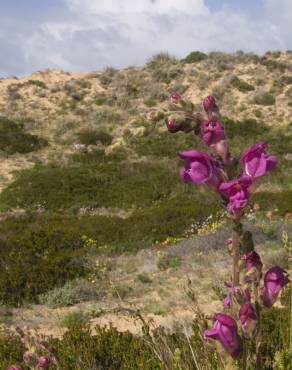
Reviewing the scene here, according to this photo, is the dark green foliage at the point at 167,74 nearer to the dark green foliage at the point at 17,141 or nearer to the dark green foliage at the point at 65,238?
the dark green foliage at the point at 17,141

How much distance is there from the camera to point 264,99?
26188 millimetres

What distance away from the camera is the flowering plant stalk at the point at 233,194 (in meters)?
1.54

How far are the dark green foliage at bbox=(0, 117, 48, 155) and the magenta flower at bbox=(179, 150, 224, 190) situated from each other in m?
19.3

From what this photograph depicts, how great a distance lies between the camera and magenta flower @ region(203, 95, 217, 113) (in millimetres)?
1549

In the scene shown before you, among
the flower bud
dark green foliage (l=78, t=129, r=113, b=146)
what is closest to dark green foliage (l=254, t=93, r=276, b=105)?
dark green foliage (l=78, t=129, r=113, b=146)

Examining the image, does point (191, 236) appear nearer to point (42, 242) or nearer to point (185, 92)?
point (42, 242)

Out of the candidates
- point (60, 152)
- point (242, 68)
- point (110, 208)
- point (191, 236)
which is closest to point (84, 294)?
point (191, 236)

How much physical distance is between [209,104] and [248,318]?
65cm

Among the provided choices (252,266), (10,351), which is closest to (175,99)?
(252,266)

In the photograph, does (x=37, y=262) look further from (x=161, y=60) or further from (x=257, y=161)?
(x=161, y=60)

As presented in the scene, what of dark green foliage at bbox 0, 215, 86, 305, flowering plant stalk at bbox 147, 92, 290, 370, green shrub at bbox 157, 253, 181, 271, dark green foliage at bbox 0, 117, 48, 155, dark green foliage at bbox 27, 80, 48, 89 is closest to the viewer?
flowering plant stalk at bbox 147, 92, 290, 370

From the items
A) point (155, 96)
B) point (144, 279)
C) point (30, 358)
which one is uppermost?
point (155, 96)

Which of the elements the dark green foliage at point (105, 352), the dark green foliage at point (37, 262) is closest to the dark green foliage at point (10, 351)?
the dark green foliage at point (105, 352)

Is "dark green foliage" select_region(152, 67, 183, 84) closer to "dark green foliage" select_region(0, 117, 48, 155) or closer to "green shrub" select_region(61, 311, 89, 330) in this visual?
"dark green foliage" select_region(0, 117, 48, 155)
